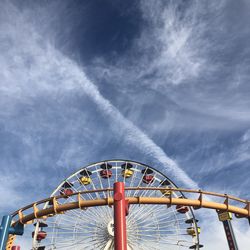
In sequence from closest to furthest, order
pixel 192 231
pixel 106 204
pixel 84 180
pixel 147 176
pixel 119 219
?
pixel 119 219
pixel 106 204
pixel 192 231
pixel 84 180
pixel 147 176

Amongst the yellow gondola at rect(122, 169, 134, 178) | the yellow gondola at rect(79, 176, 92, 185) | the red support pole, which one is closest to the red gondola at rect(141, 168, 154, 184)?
the yellow gondola at rect(122, 169, 134, 178)

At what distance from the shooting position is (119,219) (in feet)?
29.1

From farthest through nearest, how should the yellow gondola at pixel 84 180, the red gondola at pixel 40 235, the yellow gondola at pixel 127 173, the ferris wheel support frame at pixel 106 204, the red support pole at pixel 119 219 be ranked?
the yellow gondola at pixel 127 173 < the yellow gondola at pixel 84 180 < the red gondola at pixel 40 235 < the ferris wheel support frame at pixel 106 204 < the red support pole at pixel 119 219

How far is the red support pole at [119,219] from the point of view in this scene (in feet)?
27.1

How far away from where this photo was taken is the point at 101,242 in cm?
2048

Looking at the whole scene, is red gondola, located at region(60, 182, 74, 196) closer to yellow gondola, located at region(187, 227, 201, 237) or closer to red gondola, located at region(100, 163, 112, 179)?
red gondola, located at region(100, 163, 112, 179)

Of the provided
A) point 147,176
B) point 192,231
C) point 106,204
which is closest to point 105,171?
point 147,176

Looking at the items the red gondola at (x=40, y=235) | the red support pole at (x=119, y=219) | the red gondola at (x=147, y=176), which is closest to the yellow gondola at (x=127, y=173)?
the red gondola at (x=147, y=176)

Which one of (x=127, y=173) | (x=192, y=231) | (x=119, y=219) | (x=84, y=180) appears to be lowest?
(x=119, y=219)

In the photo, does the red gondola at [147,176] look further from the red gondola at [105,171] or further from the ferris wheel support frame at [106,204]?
the ferris wheel support frame at [106,204]

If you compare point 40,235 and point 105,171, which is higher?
point 105,171

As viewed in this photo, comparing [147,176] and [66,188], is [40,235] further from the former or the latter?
[147,176]

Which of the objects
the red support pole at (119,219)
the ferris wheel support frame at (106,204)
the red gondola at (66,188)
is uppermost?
the red gondola at (66,188)

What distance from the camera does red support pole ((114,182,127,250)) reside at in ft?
27.1
